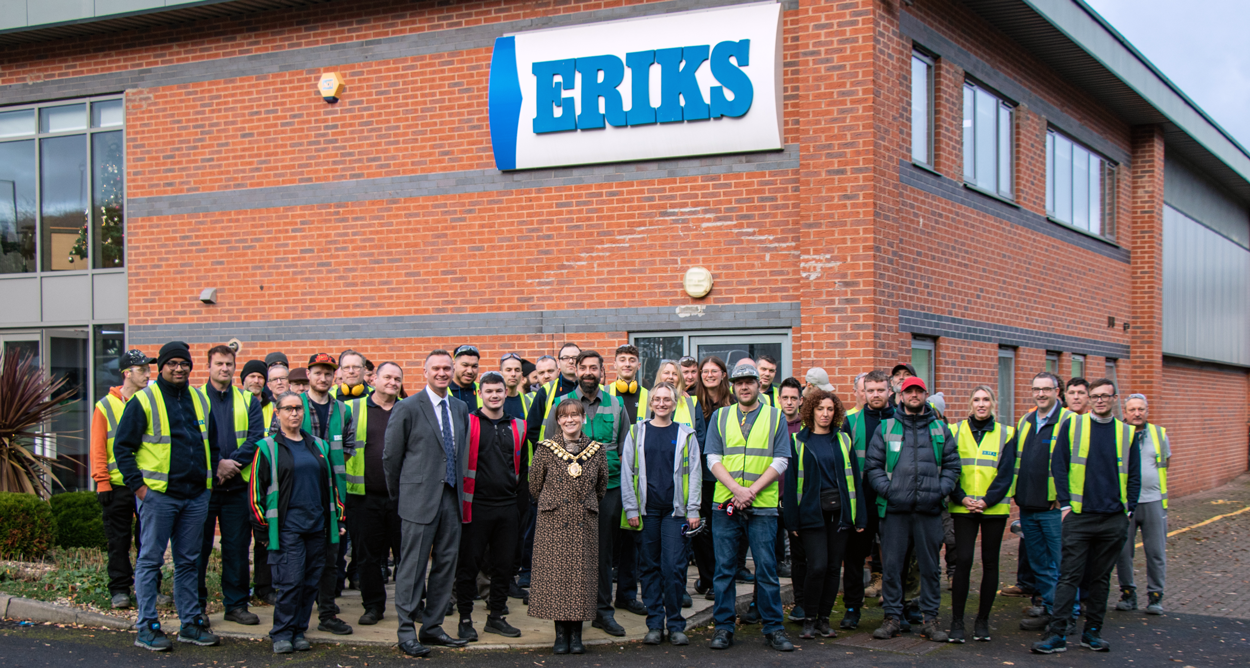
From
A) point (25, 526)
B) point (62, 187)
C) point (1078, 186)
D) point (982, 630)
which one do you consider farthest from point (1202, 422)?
point (62, 187)

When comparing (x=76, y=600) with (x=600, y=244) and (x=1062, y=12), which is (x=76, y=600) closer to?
(x=600, y=244)

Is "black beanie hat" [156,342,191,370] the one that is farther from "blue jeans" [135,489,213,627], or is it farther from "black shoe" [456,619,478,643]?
"black shoe" [456,619,478,643]

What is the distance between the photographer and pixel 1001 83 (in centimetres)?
1369

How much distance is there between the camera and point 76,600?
845 cm

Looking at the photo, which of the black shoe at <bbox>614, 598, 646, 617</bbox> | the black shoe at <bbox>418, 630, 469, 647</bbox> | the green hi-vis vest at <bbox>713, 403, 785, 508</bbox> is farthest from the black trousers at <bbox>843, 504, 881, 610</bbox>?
the black shoe at <bbox>418, 630, 469, 647</bbox>

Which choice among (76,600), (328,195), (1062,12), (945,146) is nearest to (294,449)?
(76,600)

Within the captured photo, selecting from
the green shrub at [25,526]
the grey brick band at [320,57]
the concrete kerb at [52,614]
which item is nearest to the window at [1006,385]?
the grey brick band at [320,57]

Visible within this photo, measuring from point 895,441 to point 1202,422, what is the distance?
1733 centimetres

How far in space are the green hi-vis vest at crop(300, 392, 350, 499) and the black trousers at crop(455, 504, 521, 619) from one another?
1009 millimetres

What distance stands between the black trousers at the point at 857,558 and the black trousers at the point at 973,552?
0.64m

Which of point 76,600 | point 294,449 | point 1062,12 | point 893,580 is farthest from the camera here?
point 1062,12

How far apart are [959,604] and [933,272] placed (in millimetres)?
5099

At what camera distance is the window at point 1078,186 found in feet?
50.9

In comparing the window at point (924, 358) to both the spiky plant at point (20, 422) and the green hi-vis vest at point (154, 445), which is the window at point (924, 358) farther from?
the spiky plant at point (20, 422)
